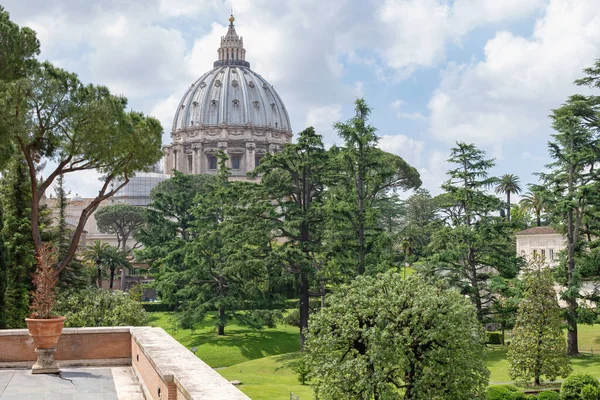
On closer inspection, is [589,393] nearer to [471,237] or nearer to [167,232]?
[471,237]

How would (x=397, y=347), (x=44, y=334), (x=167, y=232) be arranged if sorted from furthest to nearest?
(x=167, y=232)
(x=397, y=347)
(x=44, y=334)

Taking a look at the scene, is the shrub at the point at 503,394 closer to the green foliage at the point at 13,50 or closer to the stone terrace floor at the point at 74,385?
the stone terrace floor at the point at 74,385

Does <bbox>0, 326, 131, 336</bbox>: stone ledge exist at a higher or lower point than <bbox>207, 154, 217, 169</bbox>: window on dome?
lower

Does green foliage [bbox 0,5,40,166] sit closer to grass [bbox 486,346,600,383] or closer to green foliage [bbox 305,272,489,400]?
green foliage [bbox 305,272,489,400]

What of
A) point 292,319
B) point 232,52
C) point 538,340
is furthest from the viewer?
point 232,52

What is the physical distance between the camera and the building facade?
496ft

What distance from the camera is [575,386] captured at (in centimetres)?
2614

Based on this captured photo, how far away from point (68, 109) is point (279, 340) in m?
23.5

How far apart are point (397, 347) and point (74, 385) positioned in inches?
405

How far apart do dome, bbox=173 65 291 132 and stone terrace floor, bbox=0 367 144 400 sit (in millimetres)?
140061

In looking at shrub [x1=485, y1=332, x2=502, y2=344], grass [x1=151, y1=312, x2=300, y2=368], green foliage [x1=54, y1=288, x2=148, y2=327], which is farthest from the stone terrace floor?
shrub [x1=485, y1=332, x2=502, y2=344]

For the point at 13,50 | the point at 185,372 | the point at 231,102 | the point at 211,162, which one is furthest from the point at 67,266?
the point at 231,102

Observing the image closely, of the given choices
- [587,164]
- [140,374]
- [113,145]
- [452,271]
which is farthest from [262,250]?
[140,374]

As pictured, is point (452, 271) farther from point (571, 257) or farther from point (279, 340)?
point (279, 340)
